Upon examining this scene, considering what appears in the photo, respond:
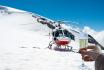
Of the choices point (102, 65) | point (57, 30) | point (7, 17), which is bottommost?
point (102, 65)

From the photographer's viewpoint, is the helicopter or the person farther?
the helicopter

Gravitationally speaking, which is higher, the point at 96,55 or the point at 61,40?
the point at 61,40

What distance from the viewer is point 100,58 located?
1492mm

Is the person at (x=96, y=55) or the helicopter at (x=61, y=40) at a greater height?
the helicopter at (x=61, y=40)

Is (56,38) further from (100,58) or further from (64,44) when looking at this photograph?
(100,58)

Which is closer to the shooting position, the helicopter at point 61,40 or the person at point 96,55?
the person at point 96,55

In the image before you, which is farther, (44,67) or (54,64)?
(54,64)

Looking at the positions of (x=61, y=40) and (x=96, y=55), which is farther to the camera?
(x=61, y=40)

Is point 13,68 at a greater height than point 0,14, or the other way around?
point 0,14

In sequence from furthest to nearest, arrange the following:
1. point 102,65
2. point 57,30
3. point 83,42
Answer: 1. point 57,30
2. point 83,42
3. point 102,65

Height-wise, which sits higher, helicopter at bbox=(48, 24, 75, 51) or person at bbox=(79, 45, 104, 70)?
helicopter at bbox=(48, 24, 75, 51)

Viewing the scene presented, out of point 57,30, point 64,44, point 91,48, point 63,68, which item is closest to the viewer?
Answer: point 91,48

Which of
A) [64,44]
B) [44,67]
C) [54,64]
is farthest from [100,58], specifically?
[64,44]

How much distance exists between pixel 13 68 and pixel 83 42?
8.74ft
